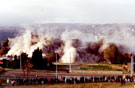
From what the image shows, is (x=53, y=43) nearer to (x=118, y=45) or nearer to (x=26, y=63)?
(x=118, y=45)

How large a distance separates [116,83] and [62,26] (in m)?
61.0

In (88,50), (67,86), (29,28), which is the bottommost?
(67,86)

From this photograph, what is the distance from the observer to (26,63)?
6681cm

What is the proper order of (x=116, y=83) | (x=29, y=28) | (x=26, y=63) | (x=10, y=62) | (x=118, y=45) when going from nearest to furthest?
1. (x=116, y=83)
2. (x=26, y=63)
3. (x=10, y=62)
4. (x=118, y=45)
5. (x=29, y=28)

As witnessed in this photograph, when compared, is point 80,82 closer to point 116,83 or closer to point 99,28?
point 116,83

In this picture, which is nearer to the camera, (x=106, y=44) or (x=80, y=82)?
(x=80, y=82)

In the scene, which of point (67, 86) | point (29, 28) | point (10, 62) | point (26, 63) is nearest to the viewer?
point (67, 86)

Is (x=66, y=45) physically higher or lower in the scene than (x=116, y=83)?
higher

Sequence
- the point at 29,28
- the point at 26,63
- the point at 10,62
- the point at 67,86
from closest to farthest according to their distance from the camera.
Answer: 1. the point at 67,86
2. the point at 26,63
3. the point at 10,62
4. the point at 29,28

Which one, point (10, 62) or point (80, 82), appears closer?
point (80, 82)

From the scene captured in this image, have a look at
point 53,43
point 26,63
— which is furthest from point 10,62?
point 53,43

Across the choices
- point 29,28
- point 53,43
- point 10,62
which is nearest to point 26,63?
point 10,62

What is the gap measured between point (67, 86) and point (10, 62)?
34.8 meters

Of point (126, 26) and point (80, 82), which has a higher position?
point (126, 26)
